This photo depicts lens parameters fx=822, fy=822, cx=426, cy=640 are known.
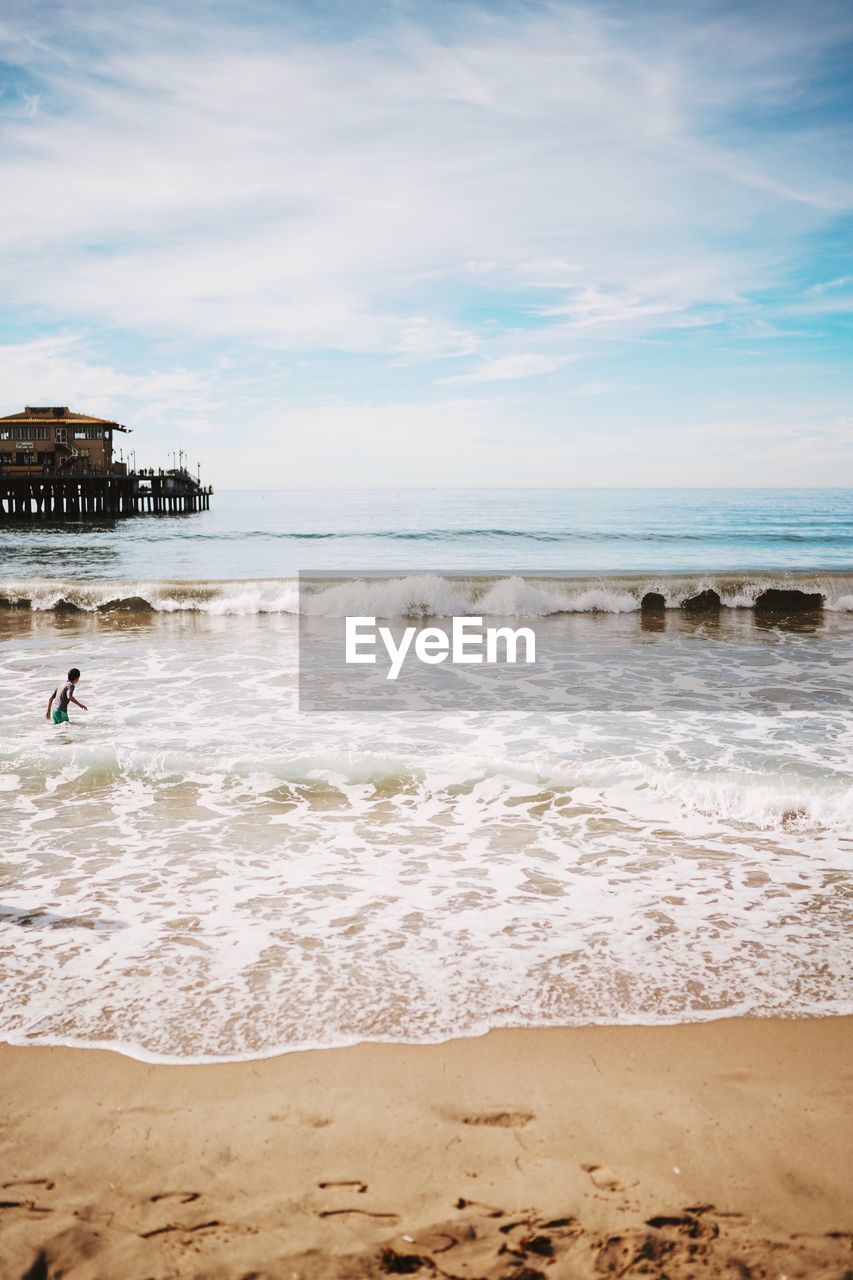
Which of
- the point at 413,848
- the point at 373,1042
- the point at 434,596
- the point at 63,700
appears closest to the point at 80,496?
the point at 434,596

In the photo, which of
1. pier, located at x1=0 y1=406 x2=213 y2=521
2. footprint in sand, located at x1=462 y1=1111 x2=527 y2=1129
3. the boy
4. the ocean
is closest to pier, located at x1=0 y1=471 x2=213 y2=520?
pier, located at x1=0 y1=406 x2=213 y2=521

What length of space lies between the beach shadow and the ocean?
0.7 inches

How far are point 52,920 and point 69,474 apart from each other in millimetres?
64886

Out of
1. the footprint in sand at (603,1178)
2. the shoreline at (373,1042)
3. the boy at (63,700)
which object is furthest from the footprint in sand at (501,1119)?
the boy at (63,700)

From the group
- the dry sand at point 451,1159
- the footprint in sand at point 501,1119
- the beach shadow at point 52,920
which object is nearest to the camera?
the dry sand at point 451,1159

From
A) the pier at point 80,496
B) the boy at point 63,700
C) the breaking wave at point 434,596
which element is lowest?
the boy at point 63,700

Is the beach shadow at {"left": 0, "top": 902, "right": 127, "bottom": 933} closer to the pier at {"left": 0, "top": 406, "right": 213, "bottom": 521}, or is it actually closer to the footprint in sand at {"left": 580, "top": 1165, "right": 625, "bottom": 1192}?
the footprint in sand at {"left": 580, "top": 1165, "right": 625, "bottom": 1192}

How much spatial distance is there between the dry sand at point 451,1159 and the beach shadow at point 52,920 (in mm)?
1236

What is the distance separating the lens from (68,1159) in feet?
10.2

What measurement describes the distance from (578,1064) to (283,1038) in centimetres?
137

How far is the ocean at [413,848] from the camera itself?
13.8 feet

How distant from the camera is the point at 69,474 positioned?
207 feet
